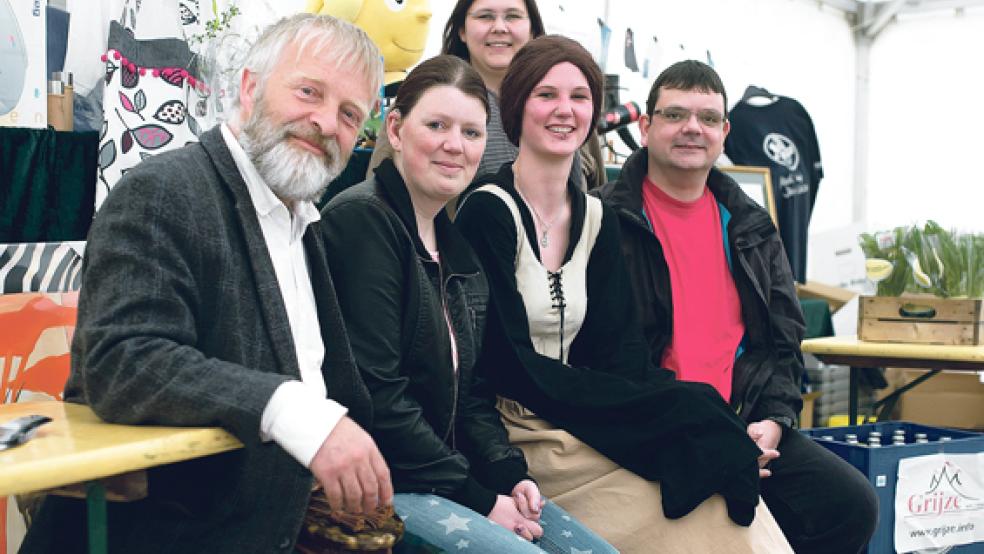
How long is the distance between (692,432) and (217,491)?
1.06 m

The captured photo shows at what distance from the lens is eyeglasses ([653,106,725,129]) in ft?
8.73

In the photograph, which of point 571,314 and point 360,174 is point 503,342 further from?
point 360,174

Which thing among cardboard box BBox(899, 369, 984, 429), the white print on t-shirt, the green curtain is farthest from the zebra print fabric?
the white print on t-shirt

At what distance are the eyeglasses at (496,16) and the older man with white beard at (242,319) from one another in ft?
4.24

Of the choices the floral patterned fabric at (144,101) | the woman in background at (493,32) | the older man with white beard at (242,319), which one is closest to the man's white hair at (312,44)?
the older man with white beard at (242,319)

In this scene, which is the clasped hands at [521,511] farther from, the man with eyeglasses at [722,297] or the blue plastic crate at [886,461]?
the blue plastic crate at [886,461]

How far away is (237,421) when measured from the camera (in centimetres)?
132

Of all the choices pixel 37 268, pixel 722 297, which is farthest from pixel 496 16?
pixel 37 268

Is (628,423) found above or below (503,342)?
below

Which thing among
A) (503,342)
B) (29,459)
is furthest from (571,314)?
(29,459)

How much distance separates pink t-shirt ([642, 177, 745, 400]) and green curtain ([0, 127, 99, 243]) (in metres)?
1.67

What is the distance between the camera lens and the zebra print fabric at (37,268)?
229 centimetres

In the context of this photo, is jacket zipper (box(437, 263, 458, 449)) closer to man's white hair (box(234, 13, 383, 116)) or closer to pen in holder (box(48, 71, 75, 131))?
man's white hair (box(234, 13, 383, 116))

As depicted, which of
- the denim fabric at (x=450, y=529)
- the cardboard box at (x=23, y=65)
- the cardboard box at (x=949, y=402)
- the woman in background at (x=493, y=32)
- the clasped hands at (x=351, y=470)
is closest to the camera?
the clasped hands at (x=351, y=470)
